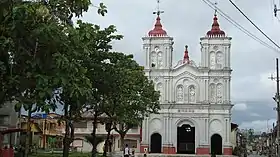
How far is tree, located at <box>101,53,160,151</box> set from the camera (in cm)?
2461

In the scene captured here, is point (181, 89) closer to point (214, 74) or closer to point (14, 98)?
point (214, 74)

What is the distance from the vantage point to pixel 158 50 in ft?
230

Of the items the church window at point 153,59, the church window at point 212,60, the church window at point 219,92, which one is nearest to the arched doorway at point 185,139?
the church window at point 219,92

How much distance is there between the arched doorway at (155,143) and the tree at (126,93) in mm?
15901

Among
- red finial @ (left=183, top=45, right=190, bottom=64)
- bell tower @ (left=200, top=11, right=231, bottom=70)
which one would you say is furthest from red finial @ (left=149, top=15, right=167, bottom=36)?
bell tower @ (left=200, top=11, right=231, bottom=70)

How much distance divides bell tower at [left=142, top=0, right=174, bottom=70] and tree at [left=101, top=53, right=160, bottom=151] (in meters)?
19.7

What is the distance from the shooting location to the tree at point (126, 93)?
80.7ft

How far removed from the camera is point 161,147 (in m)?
66.8

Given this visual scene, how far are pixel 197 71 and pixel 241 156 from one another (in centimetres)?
1433

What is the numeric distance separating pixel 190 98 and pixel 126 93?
129 ft

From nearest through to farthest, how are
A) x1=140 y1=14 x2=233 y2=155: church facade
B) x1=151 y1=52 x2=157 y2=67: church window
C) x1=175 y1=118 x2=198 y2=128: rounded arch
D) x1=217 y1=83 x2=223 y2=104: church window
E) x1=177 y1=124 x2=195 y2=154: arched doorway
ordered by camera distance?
x1=140 y1=14 x2=233 y2=155: church facade
x1=175 y1=118 x2=198 y2=128: rounded arch
x1=177 y1=124 x2=195 y2=154: arched doorway
x1=217 y1=83 x2=223 y2=104: church window
x1=151 y1=52 x2=157 y2=67: church window

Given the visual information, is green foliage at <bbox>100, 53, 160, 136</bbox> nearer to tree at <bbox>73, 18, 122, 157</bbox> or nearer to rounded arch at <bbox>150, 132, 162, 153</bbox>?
tree at <bbox>73, 18, 122, 157</bbox>

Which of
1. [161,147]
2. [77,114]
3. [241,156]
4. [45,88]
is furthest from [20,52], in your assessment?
[241,156]

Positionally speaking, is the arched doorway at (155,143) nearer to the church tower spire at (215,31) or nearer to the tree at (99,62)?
the church tower spire at (215,31)
